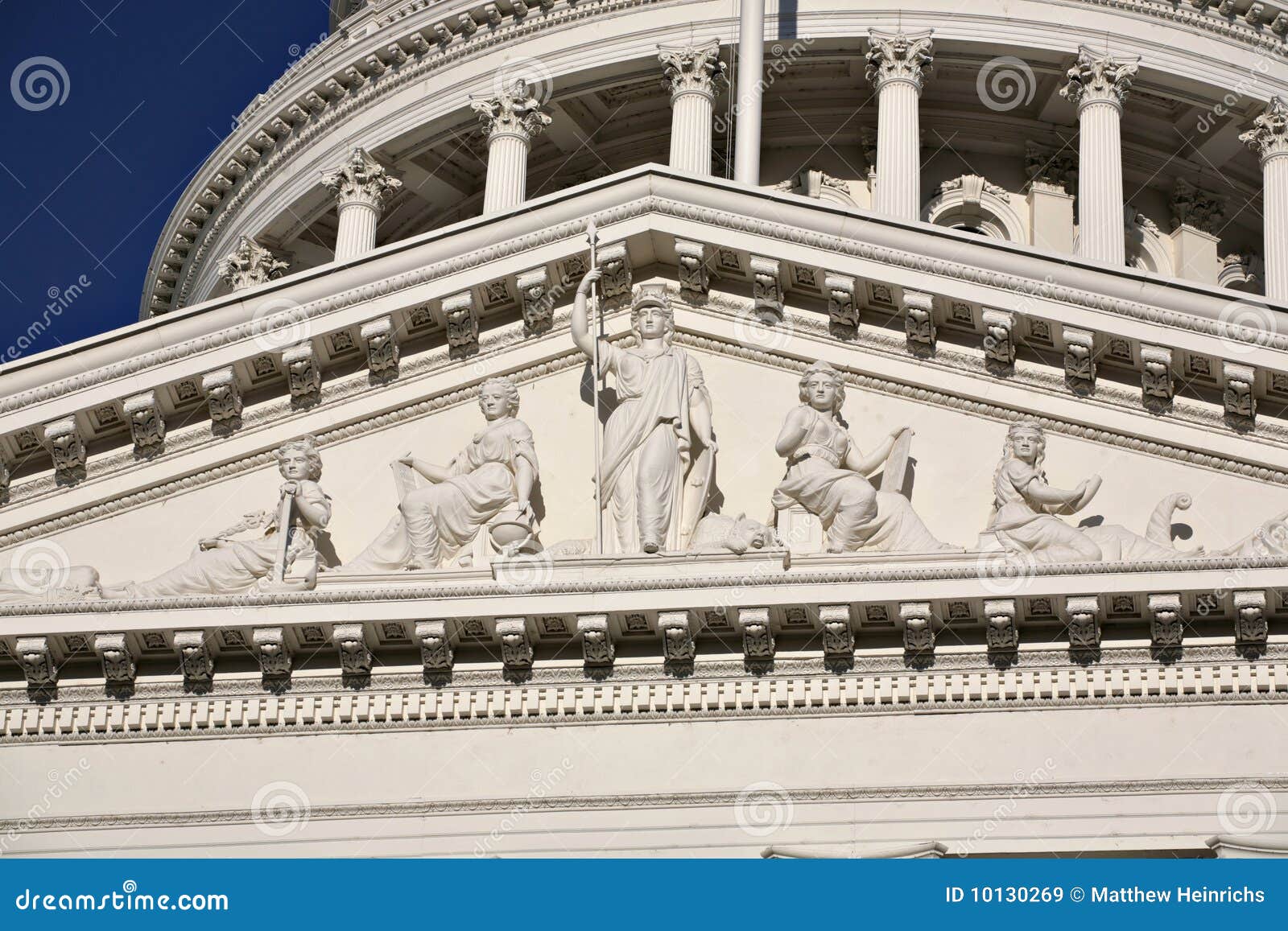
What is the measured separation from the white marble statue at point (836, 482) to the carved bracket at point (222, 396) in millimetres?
4689

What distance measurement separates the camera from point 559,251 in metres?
21.6

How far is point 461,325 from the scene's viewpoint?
2173cm

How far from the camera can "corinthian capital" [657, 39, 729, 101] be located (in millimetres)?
38750

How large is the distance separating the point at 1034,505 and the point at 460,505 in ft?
15.1

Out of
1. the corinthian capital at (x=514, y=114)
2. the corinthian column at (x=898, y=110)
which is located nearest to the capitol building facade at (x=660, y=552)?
the corinthian column at (x=898, y=110)

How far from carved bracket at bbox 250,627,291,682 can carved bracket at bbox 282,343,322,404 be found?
2686 millimetres

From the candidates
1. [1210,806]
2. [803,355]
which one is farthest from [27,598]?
[1210,806]

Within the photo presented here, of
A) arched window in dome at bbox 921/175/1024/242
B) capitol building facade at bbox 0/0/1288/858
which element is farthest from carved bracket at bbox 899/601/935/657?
arched window in dome at bbox 921/175/1024/242

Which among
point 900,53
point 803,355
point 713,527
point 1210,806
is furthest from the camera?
point 900,53

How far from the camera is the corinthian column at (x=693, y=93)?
37656mm

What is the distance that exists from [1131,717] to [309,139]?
27.0m

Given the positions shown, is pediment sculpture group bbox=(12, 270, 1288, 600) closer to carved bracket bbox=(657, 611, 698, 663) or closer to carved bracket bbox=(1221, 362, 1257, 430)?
carved bracket bbox=(657, 611, 698, 663)

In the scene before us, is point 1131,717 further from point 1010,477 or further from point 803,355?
point 803,355

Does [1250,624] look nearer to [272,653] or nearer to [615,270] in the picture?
[615,270]
